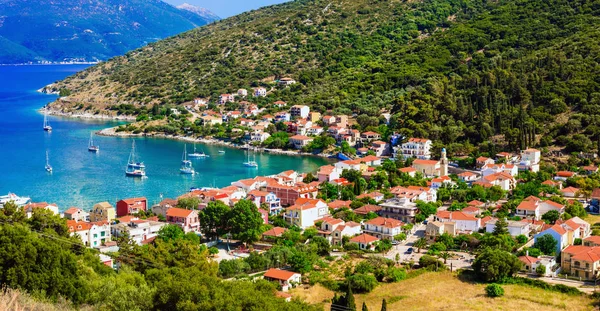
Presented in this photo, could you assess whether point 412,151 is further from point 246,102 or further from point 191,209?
point 246,102

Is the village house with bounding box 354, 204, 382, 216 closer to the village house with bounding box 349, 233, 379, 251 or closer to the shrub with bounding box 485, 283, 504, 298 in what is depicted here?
the village house with bounding box 349, 233, 379, 251

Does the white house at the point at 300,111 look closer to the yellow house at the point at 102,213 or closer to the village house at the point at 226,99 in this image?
the village house at the point at 226,99

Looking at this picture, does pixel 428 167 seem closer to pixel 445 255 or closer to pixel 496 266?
pixel 445 255

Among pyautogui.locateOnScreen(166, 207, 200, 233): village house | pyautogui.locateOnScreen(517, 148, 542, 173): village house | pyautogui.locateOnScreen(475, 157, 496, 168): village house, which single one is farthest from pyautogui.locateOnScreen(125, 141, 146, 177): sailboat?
pyautogui.locateOnScreen(517, 148, 542, 173): village house

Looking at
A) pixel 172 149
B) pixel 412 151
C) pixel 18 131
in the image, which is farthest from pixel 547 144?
pixel 18 131

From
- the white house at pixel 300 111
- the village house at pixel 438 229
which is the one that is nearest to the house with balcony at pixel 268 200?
the village house at pixel 438 229

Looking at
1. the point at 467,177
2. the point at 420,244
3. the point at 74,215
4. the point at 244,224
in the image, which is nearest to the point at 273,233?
the point at 244,224
